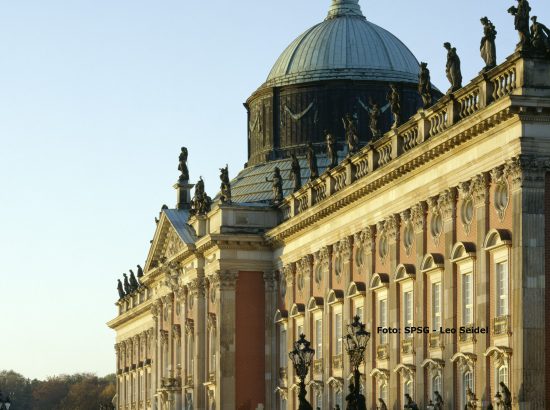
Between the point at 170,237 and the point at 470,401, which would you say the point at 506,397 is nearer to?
the point at 470,401

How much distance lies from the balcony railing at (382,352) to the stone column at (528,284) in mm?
11709

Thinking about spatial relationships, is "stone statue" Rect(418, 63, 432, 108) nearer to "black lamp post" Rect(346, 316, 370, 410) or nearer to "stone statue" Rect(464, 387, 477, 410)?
"stone statue" Rect(464, 387, 477, 410)

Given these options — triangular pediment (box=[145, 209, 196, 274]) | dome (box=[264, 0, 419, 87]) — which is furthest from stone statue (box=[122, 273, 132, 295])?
dome (box=[264, 0, 419, 87])

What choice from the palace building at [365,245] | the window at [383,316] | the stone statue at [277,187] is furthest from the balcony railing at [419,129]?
the window at [383,316]

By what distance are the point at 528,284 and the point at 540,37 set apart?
22.5 feet

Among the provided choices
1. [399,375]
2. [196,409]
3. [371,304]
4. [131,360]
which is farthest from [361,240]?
[131,360]

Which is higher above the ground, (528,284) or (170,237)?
(170,237)

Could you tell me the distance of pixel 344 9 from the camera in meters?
83.4

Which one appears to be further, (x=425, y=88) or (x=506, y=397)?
(x=425, y=88)

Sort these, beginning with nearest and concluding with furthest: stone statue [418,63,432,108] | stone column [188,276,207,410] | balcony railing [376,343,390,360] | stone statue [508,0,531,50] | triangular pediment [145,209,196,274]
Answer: stone statue [508,0,531,50] < stone statue [418,63,432,108] < balcony railing [376,343,390,360] < stone column [188,276,207,410] < triangular pediment [145,209,196,274]

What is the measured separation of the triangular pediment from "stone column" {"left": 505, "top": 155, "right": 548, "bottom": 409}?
1283 inches

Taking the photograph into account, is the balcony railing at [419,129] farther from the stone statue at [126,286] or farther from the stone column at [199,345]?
the stone statue at [126,286]

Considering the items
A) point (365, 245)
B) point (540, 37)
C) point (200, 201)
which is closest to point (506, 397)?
point (540, 37)

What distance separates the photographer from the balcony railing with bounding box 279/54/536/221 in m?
46.4
